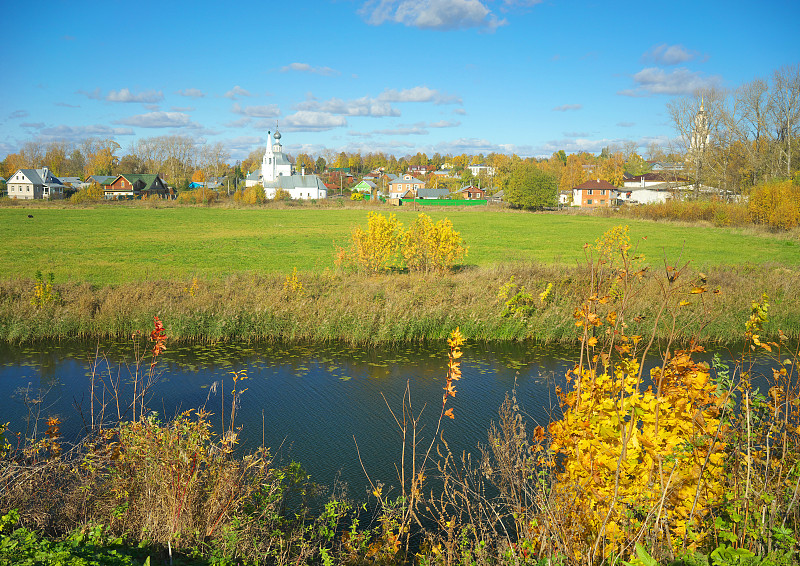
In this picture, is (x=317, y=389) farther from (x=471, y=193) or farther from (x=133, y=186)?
(x=471, y=193)

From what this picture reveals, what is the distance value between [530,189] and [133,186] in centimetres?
6354

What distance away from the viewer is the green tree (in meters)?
78.6

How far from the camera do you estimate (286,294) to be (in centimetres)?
1623

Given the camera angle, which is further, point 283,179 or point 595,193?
point 283,179

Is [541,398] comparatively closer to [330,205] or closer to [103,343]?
[103,343]

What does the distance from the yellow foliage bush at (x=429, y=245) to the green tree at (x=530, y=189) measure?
60.8 m

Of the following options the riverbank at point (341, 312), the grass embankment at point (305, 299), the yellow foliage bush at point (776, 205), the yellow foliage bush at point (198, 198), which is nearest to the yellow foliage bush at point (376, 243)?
the grass embankment at point (305, 299)

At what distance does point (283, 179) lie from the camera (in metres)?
119

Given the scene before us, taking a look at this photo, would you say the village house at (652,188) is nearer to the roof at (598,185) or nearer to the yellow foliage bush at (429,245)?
the roof at (598,185)

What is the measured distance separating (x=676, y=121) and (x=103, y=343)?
67.3 metres

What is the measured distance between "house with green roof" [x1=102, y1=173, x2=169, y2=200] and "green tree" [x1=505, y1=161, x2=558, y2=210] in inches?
2211

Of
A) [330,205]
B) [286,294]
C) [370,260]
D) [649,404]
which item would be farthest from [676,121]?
[649,404]

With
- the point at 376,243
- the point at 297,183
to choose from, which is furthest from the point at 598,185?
A: the point at 376,243

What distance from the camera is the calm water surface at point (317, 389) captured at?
8.61 metres
